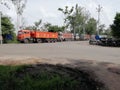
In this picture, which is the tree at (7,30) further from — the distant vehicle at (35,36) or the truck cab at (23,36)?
the truck cab at (23,36)

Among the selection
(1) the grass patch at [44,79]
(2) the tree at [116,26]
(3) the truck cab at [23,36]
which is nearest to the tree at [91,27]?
(3) the truck cab at [23,36]

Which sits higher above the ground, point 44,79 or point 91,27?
point 44,79

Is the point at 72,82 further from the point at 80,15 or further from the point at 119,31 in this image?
the point at 80,15

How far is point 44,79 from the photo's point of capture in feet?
38.0

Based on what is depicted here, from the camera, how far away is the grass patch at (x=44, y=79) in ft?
36.0

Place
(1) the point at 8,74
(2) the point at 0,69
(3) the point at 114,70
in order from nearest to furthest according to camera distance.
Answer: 1. (1) the point at 8,74
2. (2) the point at 0,69
3. (3) the point at 114,70

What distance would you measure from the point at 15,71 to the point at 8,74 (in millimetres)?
542

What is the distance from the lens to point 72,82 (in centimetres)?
1127

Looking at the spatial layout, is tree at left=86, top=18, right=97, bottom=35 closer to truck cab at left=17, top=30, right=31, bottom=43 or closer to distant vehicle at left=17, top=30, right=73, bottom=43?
distant vehicle at left=17, top=30, right=73, bottom=43

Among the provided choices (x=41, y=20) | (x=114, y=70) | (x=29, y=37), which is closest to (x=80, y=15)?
(x=41, y=20)

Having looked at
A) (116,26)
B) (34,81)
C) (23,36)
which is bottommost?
(23,36)

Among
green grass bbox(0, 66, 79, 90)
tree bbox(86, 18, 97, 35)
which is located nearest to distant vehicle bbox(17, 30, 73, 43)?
green grass bbox(0, 66, 79, 90)

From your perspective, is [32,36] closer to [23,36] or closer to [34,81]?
[23,36]

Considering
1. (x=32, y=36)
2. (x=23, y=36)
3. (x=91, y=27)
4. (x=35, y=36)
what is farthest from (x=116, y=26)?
(x=91, y=27)
